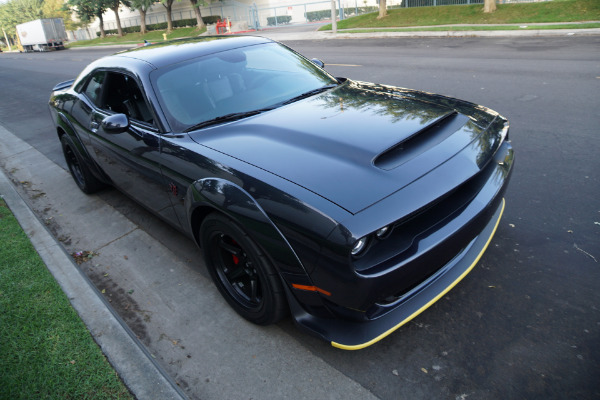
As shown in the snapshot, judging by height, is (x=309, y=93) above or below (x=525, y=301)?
above

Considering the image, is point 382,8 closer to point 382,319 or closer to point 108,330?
point 108,330

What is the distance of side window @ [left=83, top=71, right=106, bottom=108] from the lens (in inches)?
165

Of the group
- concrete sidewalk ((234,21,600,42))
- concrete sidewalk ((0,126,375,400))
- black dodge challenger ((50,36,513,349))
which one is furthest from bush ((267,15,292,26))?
black dodge challenger ((50,36,513,349))

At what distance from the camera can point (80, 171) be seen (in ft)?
17.4

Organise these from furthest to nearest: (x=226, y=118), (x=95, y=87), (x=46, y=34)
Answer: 1. (x=46, y=34)
2. (x=95, y=87)
3. (x=226, y=118)

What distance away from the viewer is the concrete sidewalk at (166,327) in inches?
95.0

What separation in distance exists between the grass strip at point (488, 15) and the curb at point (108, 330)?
1917 cm

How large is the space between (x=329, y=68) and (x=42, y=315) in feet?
32.2

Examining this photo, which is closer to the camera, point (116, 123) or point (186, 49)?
point (116, 123)

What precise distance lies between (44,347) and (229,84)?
7.39 ft

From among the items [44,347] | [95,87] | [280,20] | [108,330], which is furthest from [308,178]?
[280,20]

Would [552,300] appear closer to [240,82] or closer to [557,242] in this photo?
[557,242]

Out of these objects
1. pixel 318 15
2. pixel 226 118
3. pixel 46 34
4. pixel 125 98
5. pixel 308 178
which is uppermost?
pixel 46 34

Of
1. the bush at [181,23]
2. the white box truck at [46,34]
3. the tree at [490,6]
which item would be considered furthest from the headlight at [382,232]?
the white box truck at [46,34]
